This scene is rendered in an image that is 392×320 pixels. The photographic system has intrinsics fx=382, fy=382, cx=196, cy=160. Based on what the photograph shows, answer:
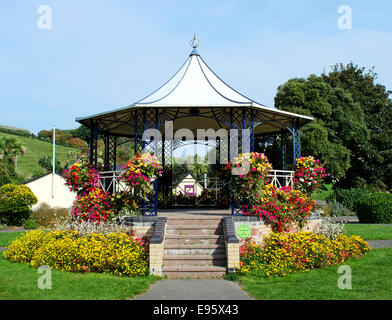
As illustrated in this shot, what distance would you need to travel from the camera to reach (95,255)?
8.68m

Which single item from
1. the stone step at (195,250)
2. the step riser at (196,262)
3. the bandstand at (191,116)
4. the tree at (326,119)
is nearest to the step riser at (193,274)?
the step riser at (196,262)

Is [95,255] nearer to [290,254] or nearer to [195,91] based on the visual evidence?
[290,254]

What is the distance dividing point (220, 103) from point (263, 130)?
18.4 feet

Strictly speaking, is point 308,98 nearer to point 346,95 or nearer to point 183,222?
point 346,95

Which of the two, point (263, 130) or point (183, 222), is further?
point (263, 130)

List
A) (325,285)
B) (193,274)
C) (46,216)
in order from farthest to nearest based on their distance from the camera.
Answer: (46,216), (193,274), (325,285)

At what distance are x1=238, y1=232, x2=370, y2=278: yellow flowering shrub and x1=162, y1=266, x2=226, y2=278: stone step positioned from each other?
1.63 feet

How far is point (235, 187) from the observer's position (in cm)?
1066

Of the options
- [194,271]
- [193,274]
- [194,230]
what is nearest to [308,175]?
[194,230]

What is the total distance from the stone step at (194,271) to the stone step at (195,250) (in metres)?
0.59

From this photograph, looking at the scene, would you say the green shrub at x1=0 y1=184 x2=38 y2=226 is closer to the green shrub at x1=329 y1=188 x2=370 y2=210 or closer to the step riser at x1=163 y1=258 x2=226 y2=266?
the step riser at x1=163 y1=258 x2=226 y2=266

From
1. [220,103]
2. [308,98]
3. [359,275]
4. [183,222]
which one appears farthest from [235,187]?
[308,98]

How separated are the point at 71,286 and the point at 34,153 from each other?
2546 inches

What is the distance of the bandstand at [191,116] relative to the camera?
37.1 ft
